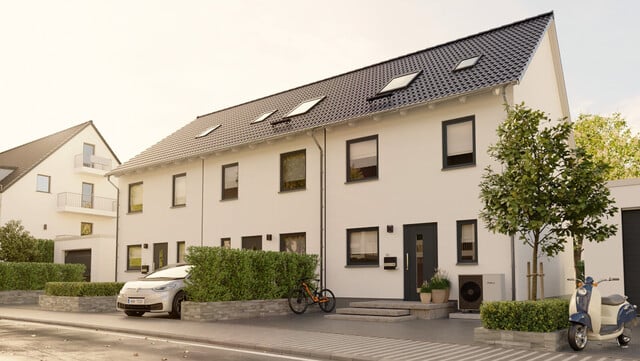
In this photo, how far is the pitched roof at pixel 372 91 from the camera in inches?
704

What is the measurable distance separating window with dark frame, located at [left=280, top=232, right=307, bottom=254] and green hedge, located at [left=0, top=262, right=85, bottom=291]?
1051 centimetres

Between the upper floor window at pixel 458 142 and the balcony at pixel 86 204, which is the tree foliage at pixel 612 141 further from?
the balcony at pixel 86 204

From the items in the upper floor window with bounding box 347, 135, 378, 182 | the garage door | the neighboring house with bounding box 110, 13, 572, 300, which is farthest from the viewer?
the garage door

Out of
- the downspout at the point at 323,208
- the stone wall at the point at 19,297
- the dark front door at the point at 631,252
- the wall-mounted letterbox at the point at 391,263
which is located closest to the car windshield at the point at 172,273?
the downspout at the point at 323,208

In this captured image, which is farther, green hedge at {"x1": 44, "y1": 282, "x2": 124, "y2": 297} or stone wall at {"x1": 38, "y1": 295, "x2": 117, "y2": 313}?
green hedge at {"x1": 44, "y1": 282, "x2": 124, "y2": 297}

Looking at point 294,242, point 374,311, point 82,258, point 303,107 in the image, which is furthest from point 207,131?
point 374,311

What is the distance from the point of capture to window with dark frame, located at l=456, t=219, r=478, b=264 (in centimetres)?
1695

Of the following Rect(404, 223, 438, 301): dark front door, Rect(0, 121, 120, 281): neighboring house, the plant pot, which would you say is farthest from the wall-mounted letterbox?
Rect(0, 121, 120, 281): neighboring house

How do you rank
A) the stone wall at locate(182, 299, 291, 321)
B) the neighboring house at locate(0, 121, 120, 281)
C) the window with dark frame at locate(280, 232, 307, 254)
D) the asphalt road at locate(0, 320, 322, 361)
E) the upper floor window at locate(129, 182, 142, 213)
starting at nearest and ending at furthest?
1. the asphalt road at locate(0, 320, 322, 361)
2. the stone wall at locate(182, 299, 291, 321)
3. the window with dark frame at locate(280, 232, 307, 254)
4. the upper floor window at locate(129, 182, 142, 213)
5. the neighboring house at locate(0, 121, 120, 281)

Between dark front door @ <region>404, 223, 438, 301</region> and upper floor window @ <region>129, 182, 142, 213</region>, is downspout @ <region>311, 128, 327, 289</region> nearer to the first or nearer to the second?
dark front door @ <region>404, 223, 438, 301</region>

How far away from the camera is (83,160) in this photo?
42.9 m

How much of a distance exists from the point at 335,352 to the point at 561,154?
564cm

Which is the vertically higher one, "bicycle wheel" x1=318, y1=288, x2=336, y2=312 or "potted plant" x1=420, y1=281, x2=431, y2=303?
"potted plant" x1=420, y1=281, x2=431, y2=303

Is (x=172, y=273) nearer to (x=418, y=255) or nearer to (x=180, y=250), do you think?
(x=418, y=255)
